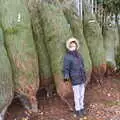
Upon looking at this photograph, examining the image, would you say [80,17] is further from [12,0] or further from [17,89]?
[17,89]

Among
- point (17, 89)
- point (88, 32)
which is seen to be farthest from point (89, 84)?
point (17, 89)

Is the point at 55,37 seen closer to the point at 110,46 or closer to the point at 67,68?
the point at 67,68

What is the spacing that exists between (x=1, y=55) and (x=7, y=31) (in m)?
0.53

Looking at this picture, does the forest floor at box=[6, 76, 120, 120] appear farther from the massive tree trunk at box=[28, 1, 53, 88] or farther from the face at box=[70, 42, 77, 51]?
the face at box=[70, 42, 77, 51]

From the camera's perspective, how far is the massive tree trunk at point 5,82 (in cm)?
580

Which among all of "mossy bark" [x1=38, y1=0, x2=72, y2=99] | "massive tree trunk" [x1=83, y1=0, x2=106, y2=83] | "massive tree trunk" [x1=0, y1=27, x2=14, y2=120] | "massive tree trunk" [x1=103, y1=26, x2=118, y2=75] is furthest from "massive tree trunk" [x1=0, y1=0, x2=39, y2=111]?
"massive tree trunk" [x1=103, y1=26, x2=118, y2=75]

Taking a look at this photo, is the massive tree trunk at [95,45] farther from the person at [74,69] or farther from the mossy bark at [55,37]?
the person at [74,69]

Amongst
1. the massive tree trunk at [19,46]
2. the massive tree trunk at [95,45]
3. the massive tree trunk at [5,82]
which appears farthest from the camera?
the massive tree trunk at [95,45]

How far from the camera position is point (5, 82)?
5.84m

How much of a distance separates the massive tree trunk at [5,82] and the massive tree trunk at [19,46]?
21 cm

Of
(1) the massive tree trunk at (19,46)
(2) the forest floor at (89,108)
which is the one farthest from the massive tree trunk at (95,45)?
(1) the massive tree trunk at (19,46)

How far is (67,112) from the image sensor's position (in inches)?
264

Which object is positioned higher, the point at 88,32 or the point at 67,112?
the point at 88,32

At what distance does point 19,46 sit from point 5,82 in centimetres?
72
